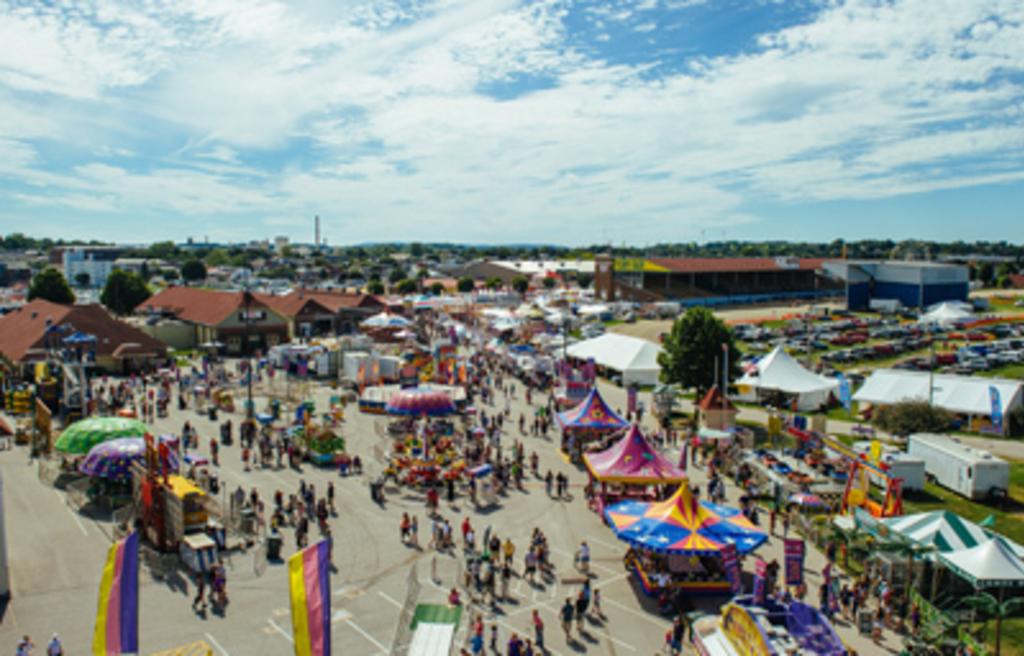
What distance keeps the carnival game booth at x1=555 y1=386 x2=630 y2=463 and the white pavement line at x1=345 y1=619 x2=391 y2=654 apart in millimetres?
14453

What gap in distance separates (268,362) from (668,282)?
6439 centimetres

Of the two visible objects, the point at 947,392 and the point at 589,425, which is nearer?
the point at 589,425

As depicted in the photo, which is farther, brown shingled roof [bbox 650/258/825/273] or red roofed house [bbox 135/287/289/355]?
brown shingled roof [bbox 650/258/825/273]

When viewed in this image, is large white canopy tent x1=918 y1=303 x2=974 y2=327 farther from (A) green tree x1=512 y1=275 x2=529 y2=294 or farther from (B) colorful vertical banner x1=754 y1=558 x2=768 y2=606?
(B) colorful vertical banner x1=754 y1=558 x2=768 y2=606

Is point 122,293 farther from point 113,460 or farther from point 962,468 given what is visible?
point 962,468

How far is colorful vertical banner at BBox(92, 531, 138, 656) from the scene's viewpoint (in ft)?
38.0

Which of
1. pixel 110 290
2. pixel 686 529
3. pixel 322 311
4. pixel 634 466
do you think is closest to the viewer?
pixel 686 529

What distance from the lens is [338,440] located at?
2834 cm

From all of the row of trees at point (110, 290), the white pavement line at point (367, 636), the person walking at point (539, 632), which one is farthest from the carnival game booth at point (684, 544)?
the row of trees at point (110, 290)

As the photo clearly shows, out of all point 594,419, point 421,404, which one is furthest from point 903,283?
point 421,404

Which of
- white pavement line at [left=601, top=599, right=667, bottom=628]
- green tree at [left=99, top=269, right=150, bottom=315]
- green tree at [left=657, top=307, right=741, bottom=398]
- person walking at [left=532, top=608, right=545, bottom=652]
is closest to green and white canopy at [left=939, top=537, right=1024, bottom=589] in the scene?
white pavement line at [left=601, top=599, right=667, bottom=628]

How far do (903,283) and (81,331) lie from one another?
87685mm

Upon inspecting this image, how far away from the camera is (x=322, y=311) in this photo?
64938 mm

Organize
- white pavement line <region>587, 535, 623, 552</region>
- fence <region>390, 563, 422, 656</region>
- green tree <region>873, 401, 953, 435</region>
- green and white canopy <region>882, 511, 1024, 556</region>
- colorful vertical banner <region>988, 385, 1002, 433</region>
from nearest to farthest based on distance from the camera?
fence <region>390, 563, 422, 656</region> → green and white canopy <region>882, 511, 1024, 556</region> → white pavement line <region>587, 535, 623, 552</region> → green tree <region>873, 401, 953, 435</region> → colorful vertical banner <region>988, 385, 1002, 433</region>
